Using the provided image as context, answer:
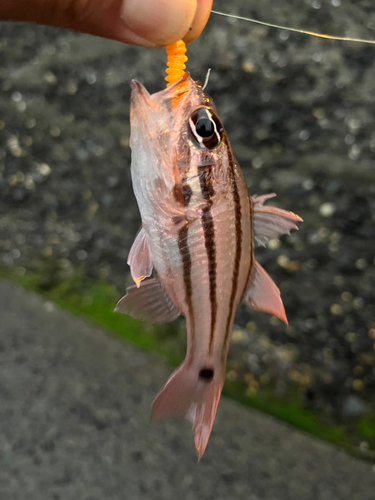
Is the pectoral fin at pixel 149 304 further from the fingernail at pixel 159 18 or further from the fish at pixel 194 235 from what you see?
the fingernail at pixel 159 18

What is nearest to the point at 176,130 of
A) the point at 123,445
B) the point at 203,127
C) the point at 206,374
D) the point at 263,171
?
the point at 203,127

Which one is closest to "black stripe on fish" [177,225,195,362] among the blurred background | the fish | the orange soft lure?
the fish

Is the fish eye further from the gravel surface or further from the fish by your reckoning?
the gravel surface

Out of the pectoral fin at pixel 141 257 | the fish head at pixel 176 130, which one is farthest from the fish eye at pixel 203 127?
the pectoral fin at pixel 141 257

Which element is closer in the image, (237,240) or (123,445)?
(237,240)

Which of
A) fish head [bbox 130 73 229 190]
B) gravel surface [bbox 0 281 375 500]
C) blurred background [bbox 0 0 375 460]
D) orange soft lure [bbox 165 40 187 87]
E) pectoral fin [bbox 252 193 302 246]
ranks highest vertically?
orange soft lure [bbox 165 40 187 87]

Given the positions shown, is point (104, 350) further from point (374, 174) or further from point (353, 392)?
point (374, 174)

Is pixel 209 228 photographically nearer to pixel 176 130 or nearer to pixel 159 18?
pixel 176 130

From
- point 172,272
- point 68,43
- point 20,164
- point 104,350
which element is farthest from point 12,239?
point 172,272
